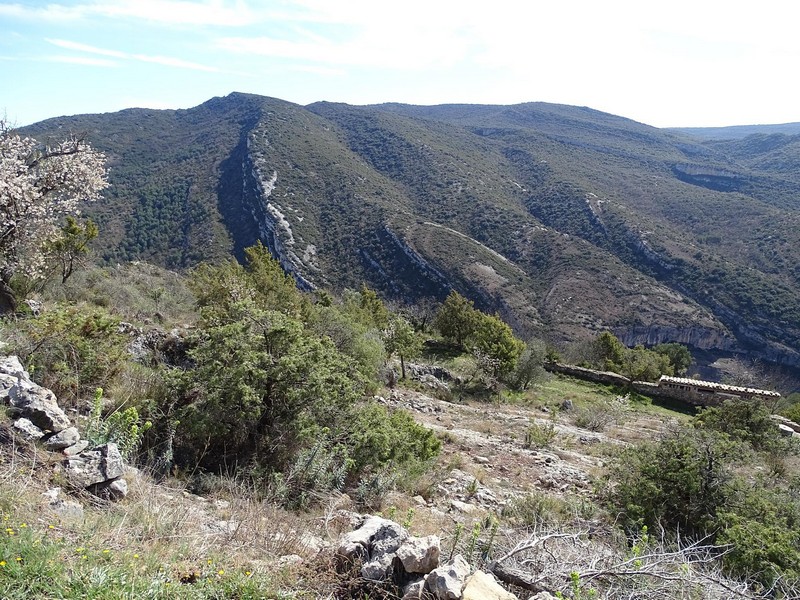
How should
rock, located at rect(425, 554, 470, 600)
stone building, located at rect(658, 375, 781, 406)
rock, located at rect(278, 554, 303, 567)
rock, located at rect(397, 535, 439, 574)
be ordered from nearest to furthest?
rock, located at rect(425, 554, 470, 600)
rock, located at rect(397, 535, 439, 574)
rock, located at rect(278, 554, 303, 567)
stone building, located at rect(658, 375, 781, 406)

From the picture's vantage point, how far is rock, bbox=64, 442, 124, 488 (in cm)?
406

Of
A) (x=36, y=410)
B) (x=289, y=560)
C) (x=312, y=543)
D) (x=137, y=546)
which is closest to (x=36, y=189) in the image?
(x=36, y=410)

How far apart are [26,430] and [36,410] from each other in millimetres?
329

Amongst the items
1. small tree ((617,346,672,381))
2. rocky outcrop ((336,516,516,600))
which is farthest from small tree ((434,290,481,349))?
rocky outcrop ((336,516,516,600))

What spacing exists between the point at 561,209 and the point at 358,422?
281ft

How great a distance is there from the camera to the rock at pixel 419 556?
11.3ft

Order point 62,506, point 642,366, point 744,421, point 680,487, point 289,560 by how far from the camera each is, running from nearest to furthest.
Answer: point 62,506 → point 289,560 → point 680,487 → point 744,421 → point 642,366

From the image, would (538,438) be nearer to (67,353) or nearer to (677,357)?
(67,353)

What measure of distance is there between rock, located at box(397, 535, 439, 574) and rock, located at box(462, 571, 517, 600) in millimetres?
316

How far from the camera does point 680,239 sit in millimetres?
74375

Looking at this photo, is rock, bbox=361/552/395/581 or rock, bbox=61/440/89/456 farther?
rock, bbox=61/440/89/456

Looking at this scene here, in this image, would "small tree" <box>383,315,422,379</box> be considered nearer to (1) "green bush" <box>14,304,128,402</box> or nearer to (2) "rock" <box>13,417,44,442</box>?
(1) "green bush" <box>14,304,128,402</box>

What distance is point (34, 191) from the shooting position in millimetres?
8656

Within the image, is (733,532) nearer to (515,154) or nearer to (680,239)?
(680,239)
